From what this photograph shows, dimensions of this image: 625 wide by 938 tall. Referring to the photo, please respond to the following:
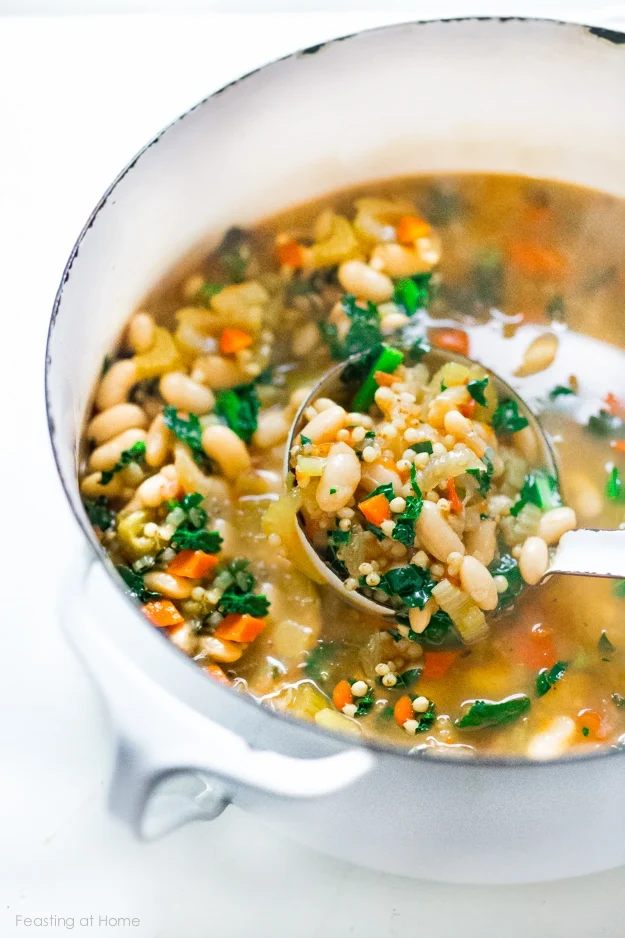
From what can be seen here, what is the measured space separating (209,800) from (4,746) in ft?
0.82

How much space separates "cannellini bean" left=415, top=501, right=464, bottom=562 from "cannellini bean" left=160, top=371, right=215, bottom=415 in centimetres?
28

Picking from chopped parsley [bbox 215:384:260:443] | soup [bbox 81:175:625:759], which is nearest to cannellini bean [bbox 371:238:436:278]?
soup [bbox 81:175:625:759]

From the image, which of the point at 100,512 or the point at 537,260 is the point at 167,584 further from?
the point at 537,260

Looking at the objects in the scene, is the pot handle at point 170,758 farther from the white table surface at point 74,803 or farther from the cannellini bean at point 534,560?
the cannellini bean at point 534,560

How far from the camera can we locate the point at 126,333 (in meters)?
0.95

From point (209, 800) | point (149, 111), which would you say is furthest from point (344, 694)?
point (149, 111)

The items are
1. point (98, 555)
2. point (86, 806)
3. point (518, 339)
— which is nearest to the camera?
point (98, 555)

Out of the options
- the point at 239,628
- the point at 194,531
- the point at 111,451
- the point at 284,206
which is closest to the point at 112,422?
the point at 111,451

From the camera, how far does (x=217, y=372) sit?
995mm

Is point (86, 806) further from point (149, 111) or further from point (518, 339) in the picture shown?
point (149, 111)

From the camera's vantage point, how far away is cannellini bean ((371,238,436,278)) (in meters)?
1.04

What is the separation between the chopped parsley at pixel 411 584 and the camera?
2.74ft

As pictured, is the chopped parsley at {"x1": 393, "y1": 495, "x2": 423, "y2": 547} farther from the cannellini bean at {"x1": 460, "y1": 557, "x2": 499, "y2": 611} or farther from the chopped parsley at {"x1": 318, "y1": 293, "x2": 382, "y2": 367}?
the chopped parsley at {"x1": 318, "y1": 293, "x2": 382, "y2": 367}

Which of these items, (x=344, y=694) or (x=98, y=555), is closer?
(x=98, y=555)
